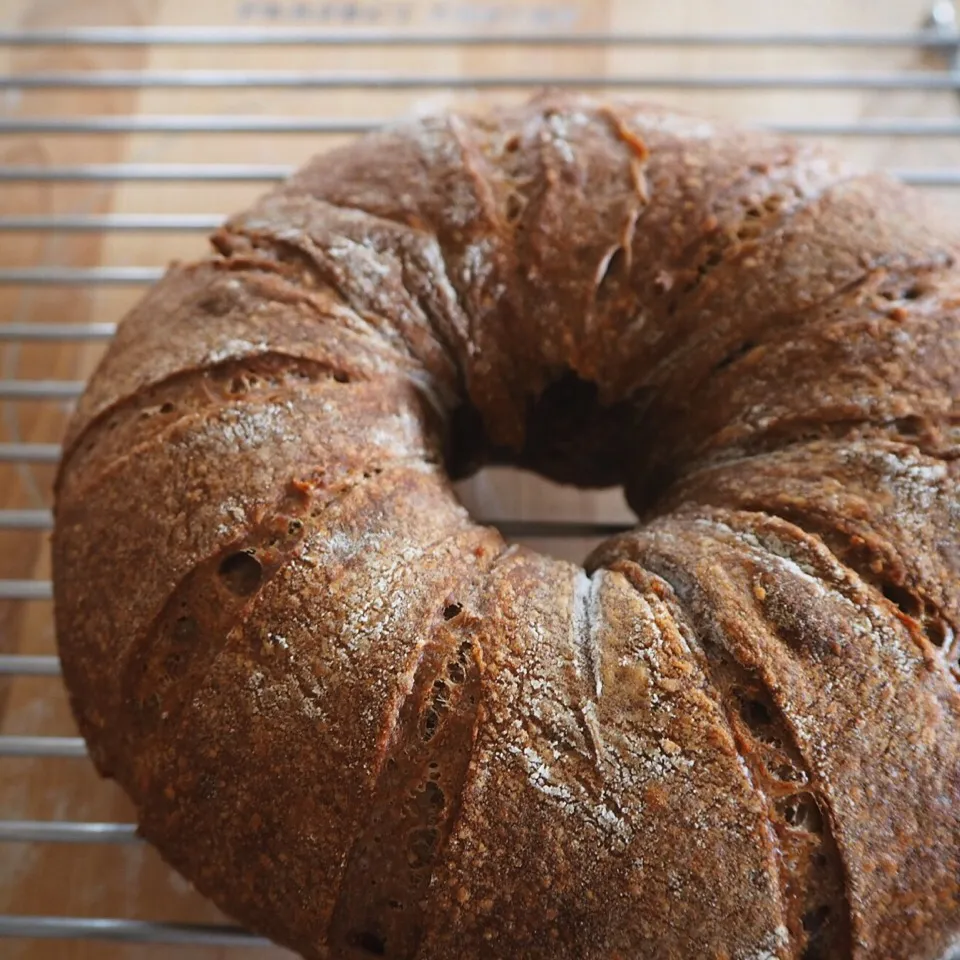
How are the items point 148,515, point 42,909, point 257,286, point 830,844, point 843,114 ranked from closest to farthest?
point 830,844 < point 148,515 < point 257,286 < point 42,909 < point 843,114

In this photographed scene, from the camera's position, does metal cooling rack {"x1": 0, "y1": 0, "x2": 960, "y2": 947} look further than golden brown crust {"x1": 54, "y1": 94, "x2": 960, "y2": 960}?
Yes

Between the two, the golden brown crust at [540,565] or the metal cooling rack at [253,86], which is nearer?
the golden brown crust at [540,565]

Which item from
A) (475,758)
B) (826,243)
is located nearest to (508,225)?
(826,243)

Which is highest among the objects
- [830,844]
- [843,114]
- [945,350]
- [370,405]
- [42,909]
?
[843,114]

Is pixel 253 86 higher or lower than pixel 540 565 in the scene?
higher

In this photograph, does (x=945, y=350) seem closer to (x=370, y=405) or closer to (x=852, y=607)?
(x=852, y=607)
